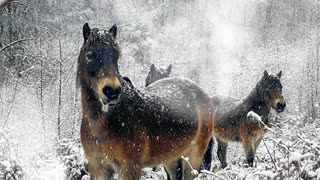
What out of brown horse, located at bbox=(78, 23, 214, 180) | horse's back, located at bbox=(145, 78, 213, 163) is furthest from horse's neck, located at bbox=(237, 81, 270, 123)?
brown horse, located at bbox=(78, 23, 214, 180)

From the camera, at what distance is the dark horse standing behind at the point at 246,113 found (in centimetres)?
818

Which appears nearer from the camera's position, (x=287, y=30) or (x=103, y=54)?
(x=103, y=54)

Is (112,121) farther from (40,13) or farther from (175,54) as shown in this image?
(175,54)

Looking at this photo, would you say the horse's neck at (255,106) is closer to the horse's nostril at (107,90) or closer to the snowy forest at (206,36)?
the horse's nostril at (107,90)

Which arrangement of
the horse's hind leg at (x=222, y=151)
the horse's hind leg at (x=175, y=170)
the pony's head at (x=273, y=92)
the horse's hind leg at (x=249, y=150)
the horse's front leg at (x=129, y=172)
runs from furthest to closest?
1. the horse's hind leg at (x=222, y=151)
2. the pony's head at (x=273, y=92)
3. the horse's hind leg at (x=249, y=150)
4. the horse's hind leg at (x=175, y=170)
5. the horse's front leg at (x=129, y=172)

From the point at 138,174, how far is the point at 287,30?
1274 inches

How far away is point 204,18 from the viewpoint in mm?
35469

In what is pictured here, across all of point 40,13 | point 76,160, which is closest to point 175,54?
point 40,13

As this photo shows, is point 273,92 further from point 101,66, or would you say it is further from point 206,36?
point 206,36

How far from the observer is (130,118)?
12.5 ft

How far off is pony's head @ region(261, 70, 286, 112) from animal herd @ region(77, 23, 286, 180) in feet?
9.33

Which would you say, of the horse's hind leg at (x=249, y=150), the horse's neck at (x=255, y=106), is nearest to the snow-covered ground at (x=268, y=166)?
the horse's hind leg at (x=249, y=150)

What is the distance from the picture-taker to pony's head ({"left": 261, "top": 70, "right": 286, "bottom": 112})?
8.14m

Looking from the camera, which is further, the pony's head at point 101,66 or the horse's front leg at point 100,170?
the horse's front leg at point 100,170
